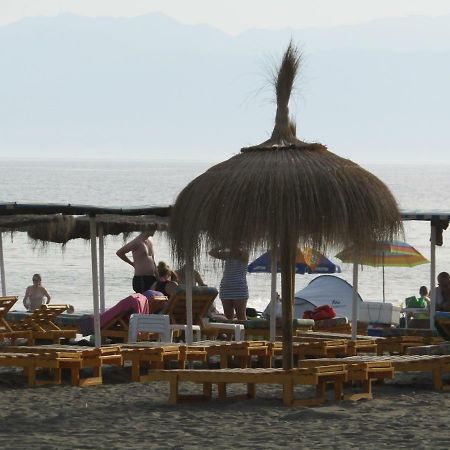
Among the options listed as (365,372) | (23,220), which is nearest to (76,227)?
(23,220)

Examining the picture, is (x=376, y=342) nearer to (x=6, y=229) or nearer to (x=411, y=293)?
(x=6, y=229)

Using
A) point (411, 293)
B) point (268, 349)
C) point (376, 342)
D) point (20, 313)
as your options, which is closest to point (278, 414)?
point (268, 349)

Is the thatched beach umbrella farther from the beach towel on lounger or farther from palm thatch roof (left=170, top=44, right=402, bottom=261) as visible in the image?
the beach towel on lounger

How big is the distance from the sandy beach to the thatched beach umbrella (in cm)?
125

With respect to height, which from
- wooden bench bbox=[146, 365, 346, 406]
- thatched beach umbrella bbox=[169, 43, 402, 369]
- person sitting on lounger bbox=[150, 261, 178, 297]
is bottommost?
wooden bench bbox=[146, 365, 346, 406]

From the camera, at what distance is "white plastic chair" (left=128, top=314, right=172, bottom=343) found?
15016mm

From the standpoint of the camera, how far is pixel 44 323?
17.3 meters

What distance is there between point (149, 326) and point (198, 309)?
0.85m

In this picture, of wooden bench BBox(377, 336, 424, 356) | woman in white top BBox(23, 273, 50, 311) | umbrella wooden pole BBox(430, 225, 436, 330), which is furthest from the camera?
woman in white top BBox(23, 273, 50, 311)

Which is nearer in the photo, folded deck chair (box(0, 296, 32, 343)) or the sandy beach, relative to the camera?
the sandy beach

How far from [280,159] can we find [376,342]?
3841mm

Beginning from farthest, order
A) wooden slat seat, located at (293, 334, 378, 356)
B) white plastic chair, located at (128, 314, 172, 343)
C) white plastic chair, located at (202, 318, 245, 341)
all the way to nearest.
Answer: white plastic chair, located at (202, 318, 245, 341) → white plastic chair, located at (128, 314, 172, 343) → wooden slat seat, located at (293, 334, 378, 356)

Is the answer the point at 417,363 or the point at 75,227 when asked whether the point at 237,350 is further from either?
the point at 75,227


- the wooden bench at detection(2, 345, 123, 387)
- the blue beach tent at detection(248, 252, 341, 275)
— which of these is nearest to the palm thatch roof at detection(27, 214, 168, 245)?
the wooden bench at detection(2, 345, 123, 387)
